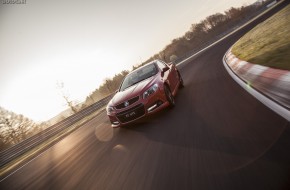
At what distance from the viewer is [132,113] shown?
21.7ft

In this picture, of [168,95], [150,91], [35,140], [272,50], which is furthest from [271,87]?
[35,140]

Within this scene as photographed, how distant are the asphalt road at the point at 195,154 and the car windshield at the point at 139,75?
1.64 meters

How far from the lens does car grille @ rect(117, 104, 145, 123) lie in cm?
655

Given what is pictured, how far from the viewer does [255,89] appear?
588 centimetres

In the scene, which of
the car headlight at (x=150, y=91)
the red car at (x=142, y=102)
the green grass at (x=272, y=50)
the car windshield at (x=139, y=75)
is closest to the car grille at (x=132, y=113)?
the red car at (x=142, y=102)

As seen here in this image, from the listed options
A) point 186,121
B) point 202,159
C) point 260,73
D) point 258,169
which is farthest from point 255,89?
point 258,169

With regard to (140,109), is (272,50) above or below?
below

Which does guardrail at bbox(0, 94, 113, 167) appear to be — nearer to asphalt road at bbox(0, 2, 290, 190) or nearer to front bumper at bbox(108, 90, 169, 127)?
asphalt road at bbox(0, 2, 290, 190)

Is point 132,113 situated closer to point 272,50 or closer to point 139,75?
point 139,75

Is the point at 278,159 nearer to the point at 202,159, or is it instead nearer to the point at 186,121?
the point at 202,159

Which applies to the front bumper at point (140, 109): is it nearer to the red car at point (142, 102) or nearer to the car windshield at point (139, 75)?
the red car at point (142, 102)

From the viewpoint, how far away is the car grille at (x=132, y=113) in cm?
655

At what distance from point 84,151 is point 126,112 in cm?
163

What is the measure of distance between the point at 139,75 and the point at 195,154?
508 cm
